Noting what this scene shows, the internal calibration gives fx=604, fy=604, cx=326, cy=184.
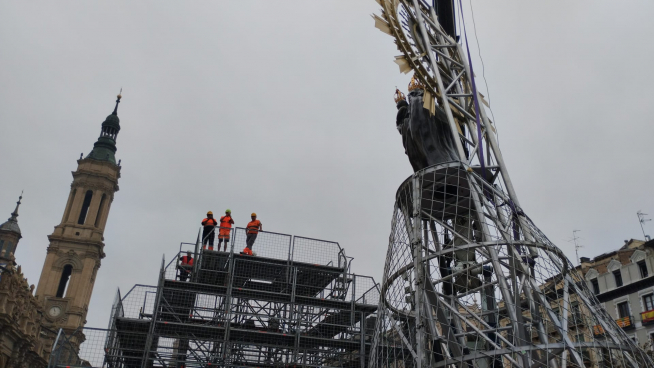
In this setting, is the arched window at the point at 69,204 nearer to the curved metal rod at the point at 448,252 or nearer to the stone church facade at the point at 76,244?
the stone church facade at the point at 76,244

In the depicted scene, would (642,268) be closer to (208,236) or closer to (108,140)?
(208,236)

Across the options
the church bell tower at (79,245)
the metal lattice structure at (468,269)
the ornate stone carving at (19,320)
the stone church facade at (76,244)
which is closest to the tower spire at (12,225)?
the stone church facade at (76,244)

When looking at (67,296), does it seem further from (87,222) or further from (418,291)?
(418,291)

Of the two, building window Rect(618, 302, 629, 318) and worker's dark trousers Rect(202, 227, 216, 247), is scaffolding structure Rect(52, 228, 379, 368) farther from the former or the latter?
building window Rect(618, 302, 629, 318)

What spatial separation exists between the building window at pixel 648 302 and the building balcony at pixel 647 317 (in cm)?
55

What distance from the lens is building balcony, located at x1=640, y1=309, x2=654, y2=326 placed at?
31891 mm

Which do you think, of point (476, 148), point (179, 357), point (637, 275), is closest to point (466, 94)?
point (476, 148)

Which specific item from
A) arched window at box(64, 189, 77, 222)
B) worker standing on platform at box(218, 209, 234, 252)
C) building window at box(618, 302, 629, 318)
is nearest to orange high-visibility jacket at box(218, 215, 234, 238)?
worker standing on platform at box(218, 209, 234, 252)

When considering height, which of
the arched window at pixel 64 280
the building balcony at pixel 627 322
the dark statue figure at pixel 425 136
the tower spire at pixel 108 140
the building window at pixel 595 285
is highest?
the tower spire at pixel 108 140

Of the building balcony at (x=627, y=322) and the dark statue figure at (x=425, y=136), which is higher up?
the building balcony at (x=627, y=322)

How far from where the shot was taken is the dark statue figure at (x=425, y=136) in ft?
38.7

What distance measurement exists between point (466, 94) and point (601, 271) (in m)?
29.1

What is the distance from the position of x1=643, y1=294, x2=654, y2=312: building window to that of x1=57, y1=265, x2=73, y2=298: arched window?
59.6 m

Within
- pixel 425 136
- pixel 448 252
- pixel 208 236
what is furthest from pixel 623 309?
pixel 448 252
